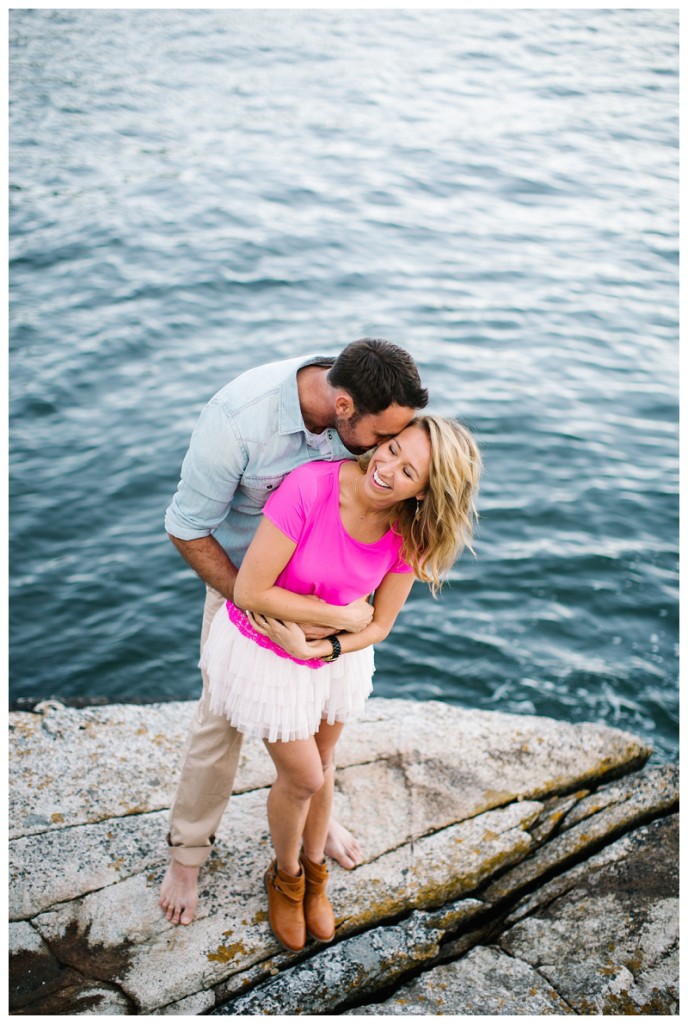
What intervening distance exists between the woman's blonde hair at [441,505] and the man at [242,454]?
158 millimetres

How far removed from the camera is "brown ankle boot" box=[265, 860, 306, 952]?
11.8 feet

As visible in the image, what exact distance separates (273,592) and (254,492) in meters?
0.45

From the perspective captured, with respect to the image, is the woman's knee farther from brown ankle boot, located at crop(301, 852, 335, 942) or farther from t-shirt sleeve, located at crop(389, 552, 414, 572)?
t-shirt sleeve, located at crop(389, 552, 414, 572)

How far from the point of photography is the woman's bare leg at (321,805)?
142 inches

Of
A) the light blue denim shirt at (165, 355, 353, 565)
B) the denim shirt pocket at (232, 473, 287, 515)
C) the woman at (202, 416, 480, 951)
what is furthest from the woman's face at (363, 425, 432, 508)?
the denim shirt pocket at (232, 473, 287, 515)

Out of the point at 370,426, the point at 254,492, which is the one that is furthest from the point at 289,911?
the point at 370,426

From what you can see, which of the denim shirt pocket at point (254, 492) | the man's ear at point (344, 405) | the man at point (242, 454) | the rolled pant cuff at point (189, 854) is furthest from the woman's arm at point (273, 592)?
the rolled pant cuff at point (189, 854)

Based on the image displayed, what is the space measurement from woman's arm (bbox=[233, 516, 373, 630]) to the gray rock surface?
4.42 ft

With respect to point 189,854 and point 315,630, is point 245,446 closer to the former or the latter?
point 315,630

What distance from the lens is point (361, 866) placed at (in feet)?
13.1

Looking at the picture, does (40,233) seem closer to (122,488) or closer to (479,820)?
(122,488)

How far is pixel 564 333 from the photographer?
10.6 metres

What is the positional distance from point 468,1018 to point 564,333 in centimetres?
856

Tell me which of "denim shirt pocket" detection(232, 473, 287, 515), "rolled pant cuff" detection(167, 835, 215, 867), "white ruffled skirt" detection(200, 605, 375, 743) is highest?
"denim shirt pocket" detection(232, 473, 287, 515)
